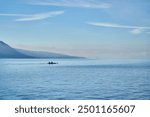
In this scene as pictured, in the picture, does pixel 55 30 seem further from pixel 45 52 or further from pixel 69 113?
pixel 69 113

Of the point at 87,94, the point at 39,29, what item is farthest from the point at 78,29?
the point at 87,94

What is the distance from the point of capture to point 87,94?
20.0 feet

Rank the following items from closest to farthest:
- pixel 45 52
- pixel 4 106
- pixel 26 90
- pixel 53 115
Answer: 1. pixel 53 115
2. pixel 4 106
3. pixel 26 90
4. pixel 45 52

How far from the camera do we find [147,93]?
20.7ft

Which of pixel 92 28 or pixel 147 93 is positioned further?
pixel 92 28

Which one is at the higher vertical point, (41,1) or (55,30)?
(41,1)

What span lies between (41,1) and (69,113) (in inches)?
126

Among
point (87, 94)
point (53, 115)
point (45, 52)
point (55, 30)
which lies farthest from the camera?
point (45, 52)

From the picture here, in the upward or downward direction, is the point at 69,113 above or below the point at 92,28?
below

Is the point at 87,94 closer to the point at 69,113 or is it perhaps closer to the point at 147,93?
the point at 147,93

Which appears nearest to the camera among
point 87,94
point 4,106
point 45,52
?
point 4,106

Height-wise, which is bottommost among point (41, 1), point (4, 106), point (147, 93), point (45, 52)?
point (147, 93)

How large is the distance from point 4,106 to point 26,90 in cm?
259

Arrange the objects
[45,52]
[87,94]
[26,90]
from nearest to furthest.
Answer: [87,94] < [26,90] < [45,52]
